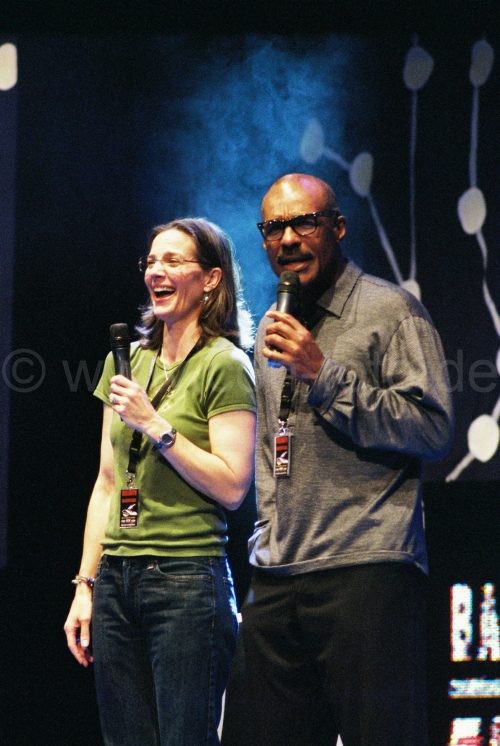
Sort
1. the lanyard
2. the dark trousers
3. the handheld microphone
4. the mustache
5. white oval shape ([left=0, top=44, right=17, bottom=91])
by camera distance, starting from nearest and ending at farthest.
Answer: the dark trousers, the handheld microphone, the mustache, the lanyard, white oval shape ([left=0, top=44, right=17, bottom=91])

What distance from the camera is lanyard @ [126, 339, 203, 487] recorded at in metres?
2.00

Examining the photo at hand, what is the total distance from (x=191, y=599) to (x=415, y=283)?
Result: 5.48 ft

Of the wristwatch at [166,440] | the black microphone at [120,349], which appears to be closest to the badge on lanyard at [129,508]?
the wristwatch at [166,440]

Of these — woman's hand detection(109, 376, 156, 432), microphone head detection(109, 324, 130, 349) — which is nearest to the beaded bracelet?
woman's hand detection(109, 376, 156, 432)

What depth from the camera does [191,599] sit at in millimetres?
1844

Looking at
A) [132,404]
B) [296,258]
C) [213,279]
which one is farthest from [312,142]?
[132,404]

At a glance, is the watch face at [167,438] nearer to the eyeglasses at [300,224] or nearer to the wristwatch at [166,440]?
the wristwatch at [166,440]

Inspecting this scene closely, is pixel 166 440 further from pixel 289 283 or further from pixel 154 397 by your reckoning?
pixel 289 283

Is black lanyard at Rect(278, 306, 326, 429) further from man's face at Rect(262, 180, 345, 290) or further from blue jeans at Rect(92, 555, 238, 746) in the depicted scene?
blue jeans at Rect(92, 555, 238, 746)

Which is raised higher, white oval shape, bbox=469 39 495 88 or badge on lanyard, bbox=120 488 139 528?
white oval shape, bbox=469 39 495 88

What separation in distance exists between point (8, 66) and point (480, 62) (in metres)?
1.78

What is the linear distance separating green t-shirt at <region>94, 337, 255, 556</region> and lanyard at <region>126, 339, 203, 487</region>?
12 mm

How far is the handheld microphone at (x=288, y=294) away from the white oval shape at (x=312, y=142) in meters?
1.37

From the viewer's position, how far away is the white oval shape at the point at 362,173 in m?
3.07
